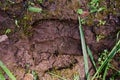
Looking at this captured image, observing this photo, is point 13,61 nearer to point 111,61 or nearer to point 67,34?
point 67,34

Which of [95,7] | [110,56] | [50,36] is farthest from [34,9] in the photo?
[110,56]

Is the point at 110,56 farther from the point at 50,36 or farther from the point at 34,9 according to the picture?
the point at 34,9

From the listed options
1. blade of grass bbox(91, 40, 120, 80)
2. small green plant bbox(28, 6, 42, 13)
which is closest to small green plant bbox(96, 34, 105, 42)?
blade of grass bbox(91, 40, 120, 80)

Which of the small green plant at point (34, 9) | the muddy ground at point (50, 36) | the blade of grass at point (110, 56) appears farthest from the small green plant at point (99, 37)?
the small green plant at point (34, 9)

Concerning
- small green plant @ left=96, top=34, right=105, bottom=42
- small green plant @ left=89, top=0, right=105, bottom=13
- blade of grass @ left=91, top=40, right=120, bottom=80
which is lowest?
blade of grass @ left=91, top=40, right=120, bottom=80

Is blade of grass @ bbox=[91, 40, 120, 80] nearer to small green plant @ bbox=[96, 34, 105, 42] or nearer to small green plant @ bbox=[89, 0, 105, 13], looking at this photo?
small green plant @ bbox=[96, 34, 105, 42]

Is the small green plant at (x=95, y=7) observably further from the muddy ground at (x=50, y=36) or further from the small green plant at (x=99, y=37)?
the small green plant at (x=99, y=37)

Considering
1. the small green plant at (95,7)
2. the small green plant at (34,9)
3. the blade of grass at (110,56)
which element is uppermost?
the small green plant at (95,7)

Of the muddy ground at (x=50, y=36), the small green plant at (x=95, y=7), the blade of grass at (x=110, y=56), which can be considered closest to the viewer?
the blade of grass at (x=110, y=56)

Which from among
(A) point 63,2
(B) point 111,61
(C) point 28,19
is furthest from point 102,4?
(C) point 28,19
